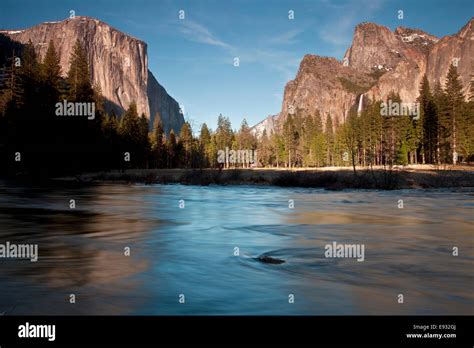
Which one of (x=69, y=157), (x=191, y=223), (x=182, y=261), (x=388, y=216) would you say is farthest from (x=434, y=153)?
(x=182, y=261)

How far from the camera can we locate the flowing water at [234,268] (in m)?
5.71

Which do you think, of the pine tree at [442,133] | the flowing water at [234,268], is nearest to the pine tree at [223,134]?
the pine tree at [442,133]

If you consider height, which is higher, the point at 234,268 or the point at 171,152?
the point at 171,152

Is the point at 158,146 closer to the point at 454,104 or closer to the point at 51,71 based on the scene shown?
the point at 51,71

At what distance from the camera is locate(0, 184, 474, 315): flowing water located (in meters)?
Result: 5.71

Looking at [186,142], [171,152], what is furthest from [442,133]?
[186,142]

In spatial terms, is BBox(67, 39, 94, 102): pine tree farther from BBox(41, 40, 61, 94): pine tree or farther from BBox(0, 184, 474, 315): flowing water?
BBox(0, 184, 474, 315): flowing water

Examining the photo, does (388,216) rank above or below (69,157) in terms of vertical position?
below

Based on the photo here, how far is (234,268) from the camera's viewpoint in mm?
8047

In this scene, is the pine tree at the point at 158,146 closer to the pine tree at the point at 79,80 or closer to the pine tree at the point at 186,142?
the pine tree at the point at 186,142
